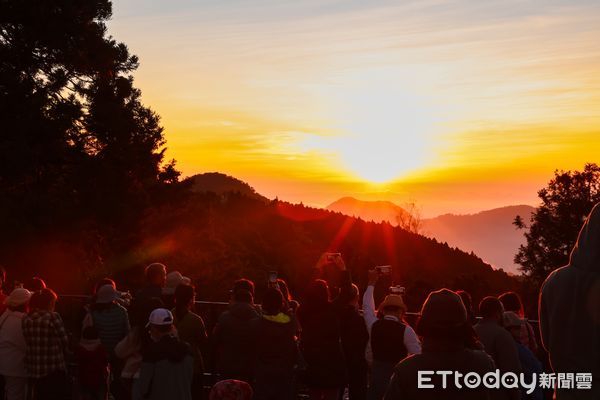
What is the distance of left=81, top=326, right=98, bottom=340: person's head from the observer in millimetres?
9812

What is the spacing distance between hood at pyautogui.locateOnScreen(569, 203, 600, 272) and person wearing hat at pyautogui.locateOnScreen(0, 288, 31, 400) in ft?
26.8

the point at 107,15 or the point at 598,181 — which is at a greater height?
the point at 107,15

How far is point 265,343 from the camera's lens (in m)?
8.55

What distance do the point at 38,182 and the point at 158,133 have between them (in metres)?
6.63

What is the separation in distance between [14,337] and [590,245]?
27.6 ft

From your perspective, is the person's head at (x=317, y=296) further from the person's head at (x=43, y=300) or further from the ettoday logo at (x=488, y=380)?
the person's head at (x=43, y=300)

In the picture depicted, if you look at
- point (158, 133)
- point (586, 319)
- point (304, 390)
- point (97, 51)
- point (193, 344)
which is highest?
point (97, 51)

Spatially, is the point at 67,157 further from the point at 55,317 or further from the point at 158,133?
the point at 55,317

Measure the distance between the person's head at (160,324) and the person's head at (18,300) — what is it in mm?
3295

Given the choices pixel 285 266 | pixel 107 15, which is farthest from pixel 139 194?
pixel 285 266

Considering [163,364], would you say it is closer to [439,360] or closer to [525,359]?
[525,359]

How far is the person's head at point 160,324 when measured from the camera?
7440 mm

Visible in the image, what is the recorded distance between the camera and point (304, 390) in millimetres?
11984

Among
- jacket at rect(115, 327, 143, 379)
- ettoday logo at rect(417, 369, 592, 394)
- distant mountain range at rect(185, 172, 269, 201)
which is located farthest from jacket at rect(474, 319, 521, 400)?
distant mountain range at rect(185, 172, 269, 201)
